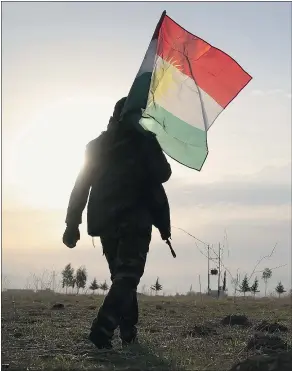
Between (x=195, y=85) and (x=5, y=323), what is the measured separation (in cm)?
398

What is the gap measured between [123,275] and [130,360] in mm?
810

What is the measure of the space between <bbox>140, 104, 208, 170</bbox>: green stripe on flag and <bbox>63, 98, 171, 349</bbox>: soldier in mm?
142

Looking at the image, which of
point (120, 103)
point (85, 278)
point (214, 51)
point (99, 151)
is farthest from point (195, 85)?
point (85, 278)

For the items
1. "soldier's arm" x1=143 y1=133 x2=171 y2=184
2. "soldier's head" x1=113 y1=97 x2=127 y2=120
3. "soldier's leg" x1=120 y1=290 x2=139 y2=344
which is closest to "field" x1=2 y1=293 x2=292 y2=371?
"soldier's leg" x1=120 y1=290 x2=139 y2=344

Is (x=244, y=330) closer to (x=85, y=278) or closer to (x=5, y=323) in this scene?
(x=5, y=323)

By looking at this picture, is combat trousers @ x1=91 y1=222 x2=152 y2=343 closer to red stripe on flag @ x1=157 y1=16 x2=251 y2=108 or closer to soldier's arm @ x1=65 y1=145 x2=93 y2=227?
soldier's arm @ x1=65 y1=145 x2=93 y2=227

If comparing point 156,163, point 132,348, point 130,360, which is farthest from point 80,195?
point 130,360

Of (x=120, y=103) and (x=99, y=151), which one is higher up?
(x=120, y=103)

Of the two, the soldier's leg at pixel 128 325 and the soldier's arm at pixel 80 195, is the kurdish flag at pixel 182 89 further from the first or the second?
the soldier's leg at pixel 128 325

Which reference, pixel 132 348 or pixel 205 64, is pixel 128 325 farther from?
pixel 205 64

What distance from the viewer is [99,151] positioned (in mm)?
5520

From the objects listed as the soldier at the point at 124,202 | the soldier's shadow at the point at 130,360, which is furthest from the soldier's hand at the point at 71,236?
the soldier's shadow at the point at 130,360

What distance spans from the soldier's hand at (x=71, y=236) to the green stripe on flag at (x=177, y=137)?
1.14 m

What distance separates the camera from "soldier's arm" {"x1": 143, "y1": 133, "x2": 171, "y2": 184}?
17.4 feet
